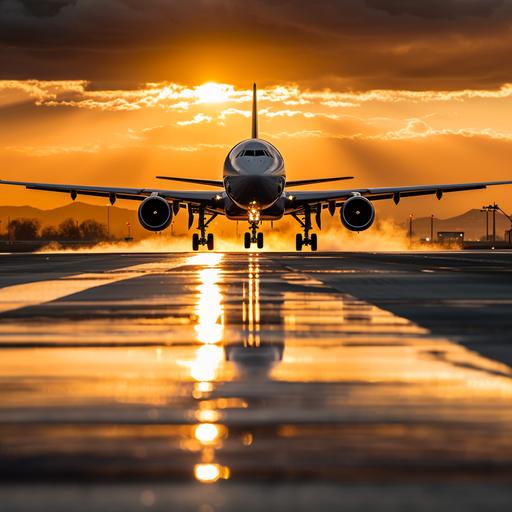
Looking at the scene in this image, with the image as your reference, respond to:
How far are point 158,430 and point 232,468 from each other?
4.44ft

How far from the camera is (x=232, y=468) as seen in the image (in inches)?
250

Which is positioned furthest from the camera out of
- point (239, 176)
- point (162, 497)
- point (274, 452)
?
point (239, 176)

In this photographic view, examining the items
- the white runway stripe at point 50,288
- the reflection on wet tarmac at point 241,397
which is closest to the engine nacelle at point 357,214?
the white runway stripe at point 50,288

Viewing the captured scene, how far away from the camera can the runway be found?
5820 mm

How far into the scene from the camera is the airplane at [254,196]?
58188 millimetres

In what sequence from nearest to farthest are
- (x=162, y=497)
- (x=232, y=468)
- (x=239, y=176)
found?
(x=162, y=497)
(x=232, y=468)
(x=239, y=176)

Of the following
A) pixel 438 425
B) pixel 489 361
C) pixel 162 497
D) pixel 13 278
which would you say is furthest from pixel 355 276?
pixel 162 497

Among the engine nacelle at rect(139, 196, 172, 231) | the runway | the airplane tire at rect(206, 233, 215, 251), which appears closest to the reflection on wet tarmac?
the runway

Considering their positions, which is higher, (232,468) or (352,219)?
(352,219)

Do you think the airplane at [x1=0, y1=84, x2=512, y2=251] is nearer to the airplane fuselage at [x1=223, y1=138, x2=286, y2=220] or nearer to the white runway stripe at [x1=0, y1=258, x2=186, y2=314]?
the airplane fuselage at [x1=223, y1=138, x2=286, y2=220]

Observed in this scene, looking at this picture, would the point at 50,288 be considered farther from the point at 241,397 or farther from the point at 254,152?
the point at 254,152

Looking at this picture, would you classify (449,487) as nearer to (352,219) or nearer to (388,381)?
(388,381)

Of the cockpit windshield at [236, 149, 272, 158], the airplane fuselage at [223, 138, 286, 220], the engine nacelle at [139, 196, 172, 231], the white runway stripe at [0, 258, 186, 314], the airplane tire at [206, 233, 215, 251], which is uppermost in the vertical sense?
the cockpit windshield at [236, 149, 272, 158]

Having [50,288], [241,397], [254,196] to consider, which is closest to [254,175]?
[254,196]
